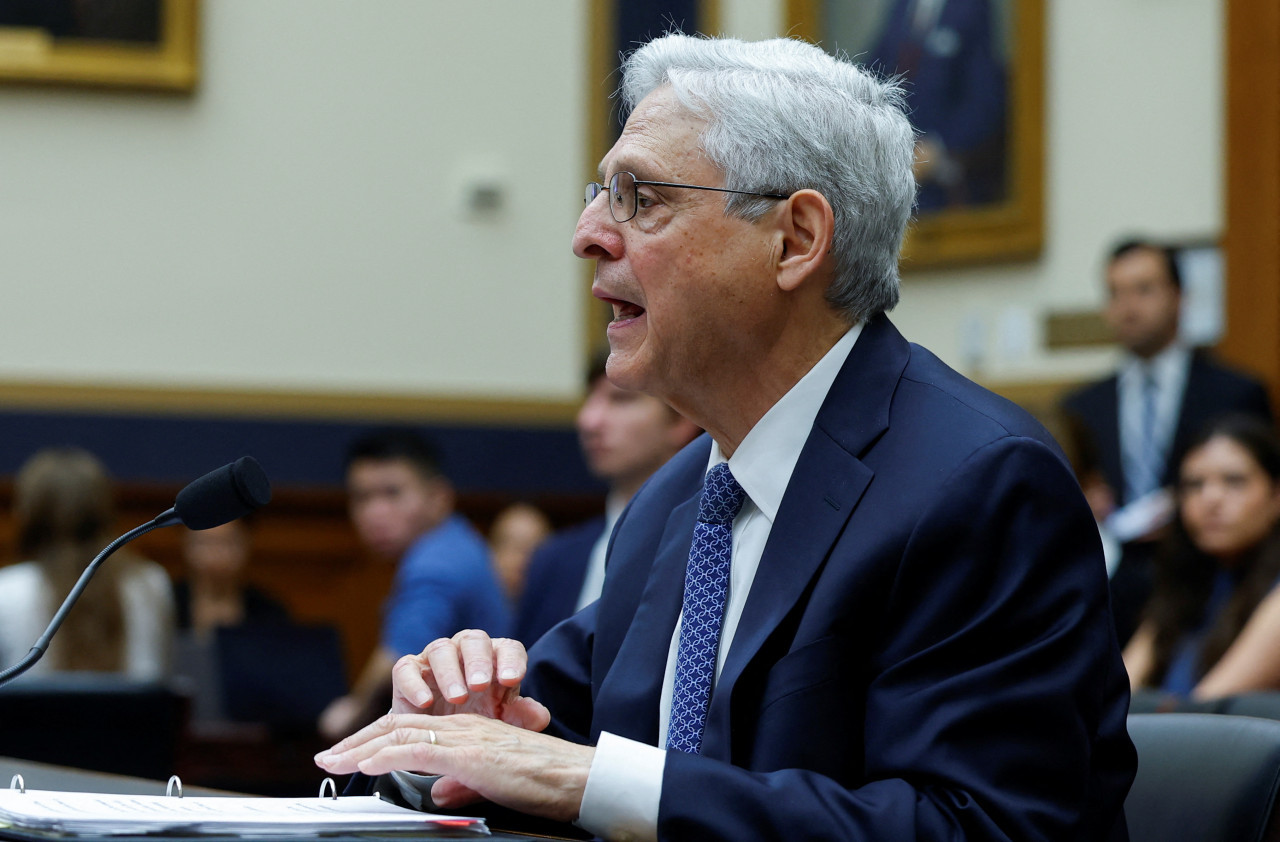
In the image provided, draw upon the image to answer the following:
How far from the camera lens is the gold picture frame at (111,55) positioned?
5.95 meters

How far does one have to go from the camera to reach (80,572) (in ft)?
14.3

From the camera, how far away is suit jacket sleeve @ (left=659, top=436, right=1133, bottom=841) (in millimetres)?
1292

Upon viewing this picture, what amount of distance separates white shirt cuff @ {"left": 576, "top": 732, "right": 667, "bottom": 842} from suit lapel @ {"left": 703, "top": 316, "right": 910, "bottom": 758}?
0.14 metres

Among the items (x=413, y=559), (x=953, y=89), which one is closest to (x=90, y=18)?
(x=413, y=559)

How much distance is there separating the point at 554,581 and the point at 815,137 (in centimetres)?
252

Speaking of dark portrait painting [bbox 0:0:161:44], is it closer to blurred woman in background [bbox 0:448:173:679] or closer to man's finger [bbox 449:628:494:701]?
blurred woman in background [bbox 0:448:173:679]

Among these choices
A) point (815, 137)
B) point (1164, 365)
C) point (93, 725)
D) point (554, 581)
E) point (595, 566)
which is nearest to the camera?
point (815, 137)

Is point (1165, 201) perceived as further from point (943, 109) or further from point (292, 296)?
point (292, 296)

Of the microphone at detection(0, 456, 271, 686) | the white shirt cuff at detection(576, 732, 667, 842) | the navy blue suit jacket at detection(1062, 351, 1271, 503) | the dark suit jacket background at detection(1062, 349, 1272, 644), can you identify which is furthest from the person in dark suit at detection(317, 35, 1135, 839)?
the navy blue suit jacket at detection(1062, 351, 1271, 503)

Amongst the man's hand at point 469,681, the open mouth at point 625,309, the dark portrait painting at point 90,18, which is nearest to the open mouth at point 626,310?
the open mouth at point 625,309

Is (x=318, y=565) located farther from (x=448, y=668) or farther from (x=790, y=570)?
(x=790, y=570)

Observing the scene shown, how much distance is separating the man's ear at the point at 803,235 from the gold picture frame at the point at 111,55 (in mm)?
4912

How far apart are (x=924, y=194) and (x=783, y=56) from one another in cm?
460

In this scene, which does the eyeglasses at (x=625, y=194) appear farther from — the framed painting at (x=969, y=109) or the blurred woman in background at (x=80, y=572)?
the framed painting at (x=969, y=109)
